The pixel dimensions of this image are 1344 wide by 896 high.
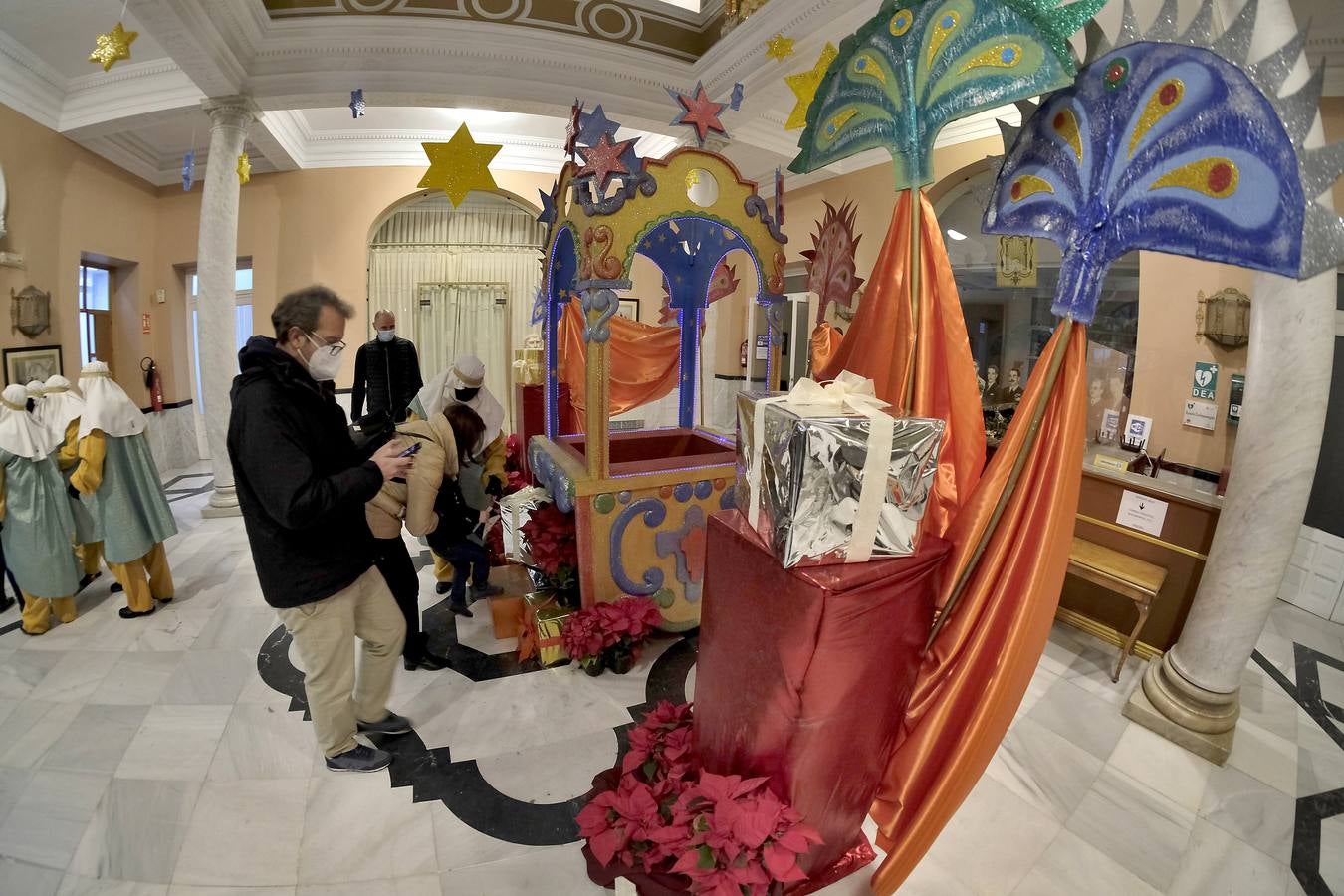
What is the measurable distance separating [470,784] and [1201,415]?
463cm

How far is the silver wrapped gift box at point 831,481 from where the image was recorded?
→ 122 cm

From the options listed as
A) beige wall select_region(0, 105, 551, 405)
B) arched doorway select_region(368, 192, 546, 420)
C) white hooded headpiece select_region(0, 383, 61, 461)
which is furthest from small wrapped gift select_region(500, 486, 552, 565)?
arched doorway select_region(368, 192, 546, 420)

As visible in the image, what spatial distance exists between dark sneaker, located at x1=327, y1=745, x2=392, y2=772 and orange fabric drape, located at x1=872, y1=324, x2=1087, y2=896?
1814 millimetres

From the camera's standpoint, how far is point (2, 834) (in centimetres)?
199

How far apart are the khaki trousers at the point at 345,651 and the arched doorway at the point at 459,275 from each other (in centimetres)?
629

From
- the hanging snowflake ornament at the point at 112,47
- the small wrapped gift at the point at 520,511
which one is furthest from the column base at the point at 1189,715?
the hanging snowflake ornament at the point at 112,47

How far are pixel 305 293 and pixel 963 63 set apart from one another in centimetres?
199

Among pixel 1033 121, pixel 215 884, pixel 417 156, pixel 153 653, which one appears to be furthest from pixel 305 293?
pixel 417 156

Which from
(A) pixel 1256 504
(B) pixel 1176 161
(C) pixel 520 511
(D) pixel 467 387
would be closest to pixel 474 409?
(D) pixel 467 387

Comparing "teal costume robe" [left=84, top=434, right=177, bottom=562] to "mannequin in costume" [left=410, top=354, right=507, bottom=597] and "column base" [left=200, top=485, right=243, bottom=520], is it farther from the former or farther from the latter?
"column base" [left=200, top=485, right=243, bottom=520]

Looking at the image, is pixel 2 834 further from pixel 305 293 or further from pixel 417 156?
pixel 417 156

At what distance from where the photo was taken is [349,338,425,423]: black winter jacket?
15.6 ft

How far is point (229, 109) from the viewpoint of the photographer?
16.1 feet

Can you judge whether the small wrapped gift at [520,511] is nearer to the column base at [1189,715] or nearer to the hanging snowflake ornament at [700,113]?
the hanging snowflake ornament at [700,113]
